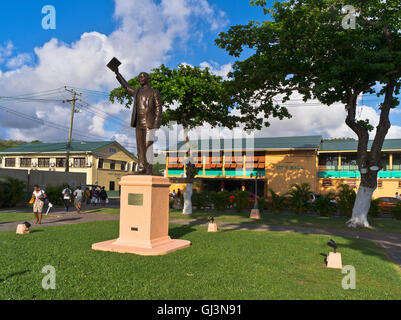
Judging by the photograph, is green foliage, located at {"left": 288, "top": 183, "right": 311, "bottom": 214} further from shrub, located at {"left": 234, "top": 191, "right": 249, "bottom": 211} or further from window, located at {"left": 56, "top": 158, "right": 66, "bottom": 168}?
window, located at {"left": 56, "top": 158, "right": 66, "bottom": 168}

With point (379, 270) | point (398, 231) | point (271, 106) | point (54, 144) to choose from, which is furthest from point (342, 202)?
point (54, 144)

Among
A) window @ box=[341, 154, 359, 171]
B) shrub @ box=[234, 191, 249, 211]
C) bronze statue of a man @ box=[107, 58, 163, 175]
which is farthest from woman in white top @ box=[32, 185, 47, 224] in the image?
window @ box=[341, 154, 359, 171]

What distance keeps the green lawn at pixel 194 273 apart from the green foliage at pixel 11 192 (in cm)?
1526

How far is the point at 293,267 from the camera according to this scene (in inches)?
263

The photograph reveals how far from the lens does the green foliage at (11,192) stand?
22138 millimetres

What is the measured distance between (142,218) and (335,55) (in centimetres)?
1279

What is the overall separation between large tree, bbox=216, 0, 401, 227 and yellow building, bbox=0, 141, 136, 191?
99.4 ft

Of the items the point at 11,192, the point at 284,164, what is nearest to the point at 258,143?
the point at 284,164

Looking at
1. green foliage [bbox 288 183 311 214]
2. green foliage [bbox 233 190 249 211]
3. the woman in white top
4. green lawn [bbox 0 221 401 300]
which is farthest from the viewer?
green foliage [bbox 233 190 249 211]

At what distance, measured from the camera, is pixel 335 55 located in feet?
50.5

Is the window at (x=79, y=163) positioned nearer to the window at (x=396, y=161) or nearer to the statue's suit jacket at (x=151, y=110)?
the statue's suit jacket at (x=151, y=110)

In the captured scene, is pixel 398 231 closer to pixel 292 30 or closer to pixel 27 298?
pixel 292 30

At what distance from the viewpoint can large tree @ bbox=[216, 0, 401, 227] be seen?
14.2 meters

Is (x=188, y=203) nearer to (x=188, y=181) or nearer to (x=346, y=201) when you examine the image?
(x=188, y=181)
